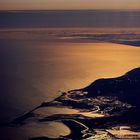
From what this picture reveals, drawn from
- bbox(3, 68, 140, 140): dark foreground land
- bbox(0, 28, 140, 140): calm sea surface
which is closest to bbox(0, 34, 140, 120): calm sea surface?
bbox(0, 28, 140, 140): calm sea surface

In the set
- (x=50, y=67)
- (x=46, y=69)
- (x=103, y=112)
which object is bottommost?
(x=103, y=112)

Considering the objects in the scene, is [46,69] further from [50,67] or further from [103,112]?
[103,112]

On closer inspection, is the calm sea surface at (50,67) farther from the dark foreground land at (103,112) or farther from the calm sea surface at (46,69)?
the dark foreground land at (103,112)

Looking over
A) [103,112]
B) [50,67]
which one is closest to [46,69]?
[50,67]

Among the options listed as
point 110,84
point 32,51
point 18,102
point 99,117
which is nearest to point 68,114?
point 99,117

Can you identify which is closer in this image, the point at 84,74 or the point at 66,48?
the point at 84,74

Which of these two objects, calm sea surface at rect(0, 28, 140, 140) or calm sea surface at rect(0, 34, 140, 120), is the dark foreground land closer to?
calm sea surface at rect(0, 28, 140, 140)

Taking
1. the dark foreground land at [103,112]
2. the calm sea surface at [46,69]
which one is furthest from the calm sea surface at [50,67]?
the dark foreground land at [103,112]

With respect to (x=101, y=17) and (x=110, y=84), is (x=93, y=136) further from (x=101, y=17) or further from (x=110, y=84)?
(x=101, y=17)

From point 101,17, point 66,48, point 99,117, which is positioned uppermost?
point 101,17
